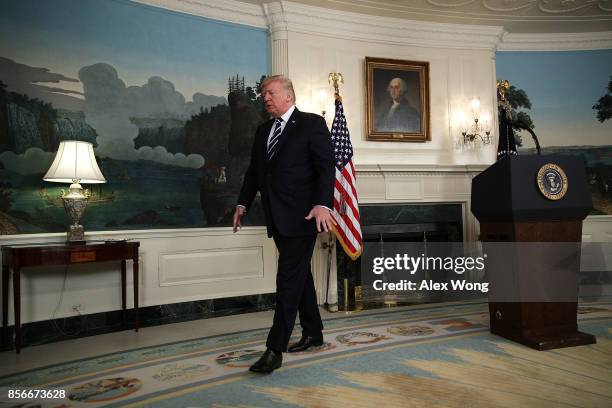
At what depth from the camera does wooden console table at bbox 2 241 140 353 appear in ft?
10.2

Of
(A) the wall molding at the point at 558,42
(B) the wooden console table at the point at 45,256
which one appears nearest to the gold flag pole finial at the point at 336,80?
(A) the wall molding at the point at 558,42

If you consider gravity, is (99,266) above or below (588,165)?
below

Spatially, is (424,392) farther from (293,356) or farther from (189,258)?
(189,258)

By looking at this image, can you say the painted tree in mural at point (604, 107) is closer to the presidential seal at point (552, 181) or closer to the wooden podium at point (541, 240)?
the wooden podium at point (541, 240)

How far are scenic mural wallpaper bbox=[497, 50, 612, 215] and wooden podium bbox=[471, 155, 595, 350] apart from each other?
3.28 meters

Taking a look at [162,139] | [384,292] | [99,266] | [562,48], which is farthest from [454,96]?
[99,266]

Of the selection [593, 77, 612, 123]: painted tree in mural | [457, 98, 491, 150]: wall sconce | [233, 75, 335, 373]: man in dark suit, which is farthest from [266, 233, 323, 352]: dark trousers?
[593, 77, 612, 123]: painted tree in mural

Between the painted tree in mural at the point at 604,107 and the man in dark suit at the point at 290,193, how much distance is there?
5366mm

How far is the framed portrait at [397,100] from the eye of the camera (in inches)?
207

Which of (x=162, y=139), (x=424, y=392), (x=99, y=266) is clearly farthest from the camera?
(x=162, y=139)

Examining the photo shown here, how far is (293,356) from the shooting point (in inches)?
109

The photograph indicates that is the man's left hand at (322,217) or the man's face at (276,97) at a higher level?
the man's face at (276,97)

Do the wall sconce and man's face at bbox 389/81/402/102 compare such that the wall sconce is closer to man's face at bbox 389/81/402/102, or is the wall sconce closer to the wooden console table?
man's face at bbox 389/81/402/102

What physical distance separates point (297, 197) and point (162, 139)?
243 centimetres
